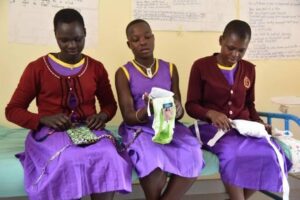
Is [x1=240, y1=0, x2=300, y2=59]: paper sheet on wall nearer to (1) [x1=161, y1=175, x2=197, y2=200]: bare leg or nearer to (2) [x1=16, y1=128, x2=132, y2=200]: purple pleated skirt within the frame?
(1) [x1=161, y1=175, x2=197, y2=200]: bare leg

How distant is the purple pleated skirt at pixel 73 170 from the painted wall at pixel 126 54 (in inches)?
38.0

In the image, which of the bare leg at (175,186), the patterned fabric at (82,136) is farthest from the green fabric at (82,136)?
the bare leg at (175,186)

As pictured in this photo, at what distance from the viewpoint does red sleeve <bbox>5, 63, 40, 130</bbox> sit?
68.7 inches

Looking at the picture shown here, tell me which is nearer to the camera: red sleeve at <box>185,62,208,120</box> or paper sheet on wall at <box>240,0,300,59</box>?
red sleeve at <box>185,62,208,120</box>

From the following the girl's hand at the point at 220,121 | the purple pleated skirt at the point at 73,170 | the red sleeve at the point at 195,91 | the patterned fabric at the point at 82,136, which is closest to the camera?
the purple pleated skirt at the point at 73,170

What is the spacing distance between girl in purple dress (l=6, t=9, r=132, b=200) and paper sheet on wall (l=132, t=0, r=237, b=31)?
747 mm

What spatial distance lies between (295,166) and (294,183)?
3.57ft

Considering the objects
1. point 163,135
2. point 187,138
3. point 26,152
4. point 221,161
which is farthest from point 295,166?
point 26,152

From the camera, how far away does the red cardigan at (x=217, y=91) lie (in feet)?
6.79

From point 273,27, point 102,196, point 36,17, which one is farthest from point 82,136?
point 273,27

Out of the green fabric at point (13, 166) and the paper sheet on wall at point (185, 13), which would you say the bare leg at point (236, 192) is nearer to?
the green fabric at point (13, 166)

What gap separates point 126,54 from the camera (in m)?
2.56

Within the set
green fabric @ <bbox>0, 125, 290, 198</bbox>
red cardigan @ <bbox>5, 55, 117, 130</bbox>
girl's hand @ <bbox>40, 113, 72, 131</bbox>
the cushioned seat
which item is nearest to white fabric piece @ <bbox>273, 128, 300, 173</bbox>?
green fabric @ <bbox>0, 125, 290, 198</bbox>

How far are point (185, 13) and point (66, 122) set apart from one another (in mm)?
1307
